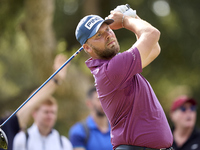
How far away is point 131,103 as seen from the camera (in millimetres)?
3898

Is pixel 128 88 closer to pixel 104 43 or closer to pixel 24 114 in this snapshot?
pixel 104 43

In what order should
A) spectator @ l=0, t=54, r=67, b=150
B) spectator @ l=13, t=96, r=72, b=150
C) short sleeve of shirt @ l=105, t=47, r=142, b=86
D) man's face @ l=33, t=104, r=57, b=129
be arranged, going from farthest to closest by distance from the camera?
man's face @ l=33, t=104, r=57, b=129
spectator @ l=13, t=96, r=72, b=150
spectator @ l=0, t=54, r=67, b=150
short sleeve of shirt @ l=105, t=47, r=142, b=86

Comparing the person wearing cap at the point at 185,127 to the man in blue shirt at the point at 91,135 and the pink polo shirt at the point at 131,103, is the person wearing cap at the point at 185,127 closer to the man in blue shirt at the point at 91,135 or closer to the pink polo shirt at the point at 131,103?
the man in blue shirt at the point at 91,135

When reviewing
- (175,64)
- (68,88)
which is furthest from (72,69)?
(175,64)

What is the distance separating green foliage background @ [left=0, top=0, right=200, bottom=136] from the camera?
1052cm

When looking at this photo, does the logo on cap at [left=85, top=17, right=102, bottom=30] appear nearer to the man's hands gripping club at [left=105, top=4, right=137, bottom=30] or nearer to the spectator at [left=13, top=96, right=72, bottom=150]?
the man's hands gripping club at [left=105, top=4, right=137, bottom=30]

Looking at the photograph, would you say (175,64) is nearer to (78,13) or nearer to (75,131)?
(78,13)

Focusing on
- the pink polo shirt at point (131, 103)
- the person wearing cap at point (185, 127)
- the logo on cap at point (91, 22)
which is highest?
the logo on cap at point (91, 22)

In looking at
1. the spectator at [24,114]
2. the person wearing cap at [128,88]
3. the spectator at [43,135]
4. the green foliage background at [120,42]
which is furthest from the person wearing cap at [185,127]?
the green foliage background at [120,42]

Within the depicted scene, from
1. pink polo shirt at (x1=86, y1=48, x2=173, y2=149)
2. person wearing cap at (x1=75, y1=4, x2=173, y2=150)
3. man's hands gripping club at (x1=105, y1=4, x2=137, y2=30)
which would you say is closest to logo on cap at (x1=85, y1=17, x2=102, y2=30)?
person wearing cap at (x1=75, y1=4, x2=173, y2=150)

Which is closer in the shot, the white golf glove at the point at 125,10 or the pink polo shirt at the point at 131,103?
the pink polo shirt at the point at 131,103

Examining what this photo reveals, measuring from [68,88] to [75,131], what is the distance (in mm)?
4084

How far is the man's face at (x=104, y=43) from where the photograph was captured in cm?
398

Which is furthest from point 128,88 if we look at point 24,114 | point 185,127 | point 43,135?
point 185,127
